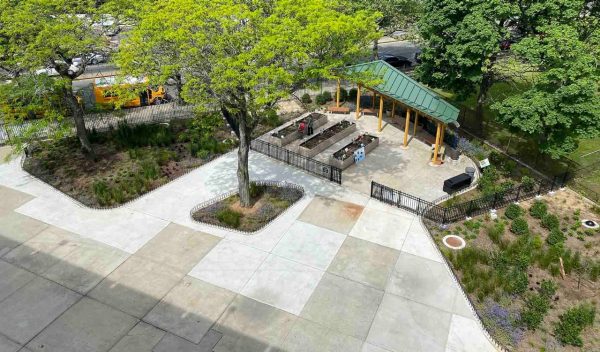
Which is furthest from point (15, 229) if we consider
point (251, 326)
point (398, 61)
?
point (398, 61)

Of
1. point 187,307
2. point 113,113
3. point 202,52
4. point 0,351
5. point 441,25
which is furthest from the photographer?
point 113,113

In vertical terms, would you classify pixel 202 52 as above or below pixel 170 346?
above

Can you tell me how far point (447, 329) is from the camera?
1559 cm

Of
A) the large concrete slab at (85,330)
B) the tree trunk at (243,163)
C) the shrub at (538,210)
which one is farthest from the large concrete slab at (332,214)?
the large concrete slab at (85,330)

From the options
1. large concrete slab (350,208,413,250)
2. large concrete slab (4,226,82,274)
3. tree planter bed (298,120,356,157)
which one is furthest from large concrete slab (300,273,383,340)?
tree planter bed (298,120,356,157)

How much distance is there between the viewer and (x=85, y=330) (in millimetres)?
15477

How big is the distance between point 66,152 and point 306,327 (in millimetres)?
19977

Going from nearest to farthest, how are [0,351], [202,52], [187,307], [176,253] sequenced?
[0,351], [187,307], [202,52], [176,253]

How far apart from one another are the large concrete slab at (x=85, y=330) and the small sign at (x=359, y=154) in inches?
597

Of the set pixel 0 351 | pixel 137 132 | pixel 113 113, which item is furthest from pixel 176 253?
pixel 113 113

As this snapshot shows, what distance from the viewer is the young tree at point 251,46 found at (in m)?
17.0

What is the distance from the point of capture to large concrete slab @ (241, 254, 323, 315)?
16.6 meters

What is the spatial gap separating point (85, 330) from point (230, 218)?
758cm

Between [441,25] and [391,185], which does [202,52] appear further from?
[441,25]
